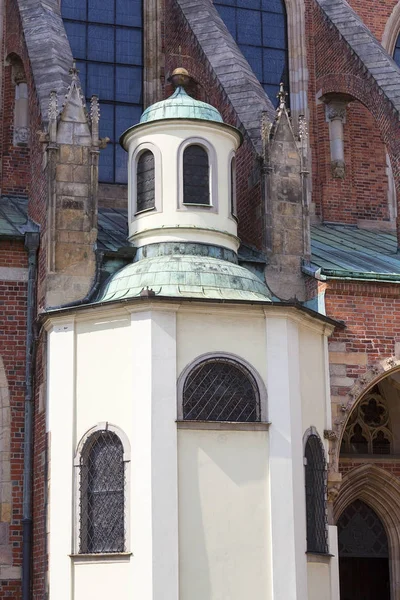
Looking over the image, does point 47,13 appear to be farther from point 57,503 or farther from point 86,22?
point 57,503

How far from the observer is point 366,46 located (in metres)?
20.6

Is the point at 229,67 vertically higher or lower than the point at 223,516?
higher

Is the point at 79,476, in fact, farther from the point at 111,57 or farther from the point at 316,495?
the point at 111,57

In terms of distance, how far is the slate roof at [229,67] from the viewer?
1864cm

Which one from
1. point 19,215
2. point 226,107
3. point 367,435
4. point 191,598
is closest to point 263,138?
point 226,107

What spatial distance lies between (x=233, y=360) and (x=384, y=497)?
5.22 m

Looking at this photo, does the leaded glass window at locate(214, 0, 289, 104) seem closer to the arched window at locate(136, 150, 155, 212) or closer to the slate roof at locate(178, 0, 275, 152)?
the slate roof at locate(178, 0, 275, 152)

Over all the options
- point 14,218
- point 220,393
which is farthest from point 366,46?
point 220,393

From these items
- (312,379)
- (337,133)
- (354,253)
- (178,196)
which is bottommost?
(312,379)

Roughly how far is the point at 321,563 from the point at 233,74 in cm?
805

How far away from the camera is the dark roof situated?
56.5ft

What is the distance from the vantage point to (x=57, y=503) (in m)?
15.2

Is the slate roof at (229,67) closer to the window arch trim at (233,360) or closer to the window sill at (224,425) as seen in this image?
the window arch trim at (233,360)

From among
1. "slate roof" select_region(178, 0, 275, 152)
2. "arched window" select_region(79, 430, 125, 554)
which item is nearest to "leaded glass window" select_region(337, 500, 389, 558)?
"arched window" select_region(79, 430, 125, 554)
